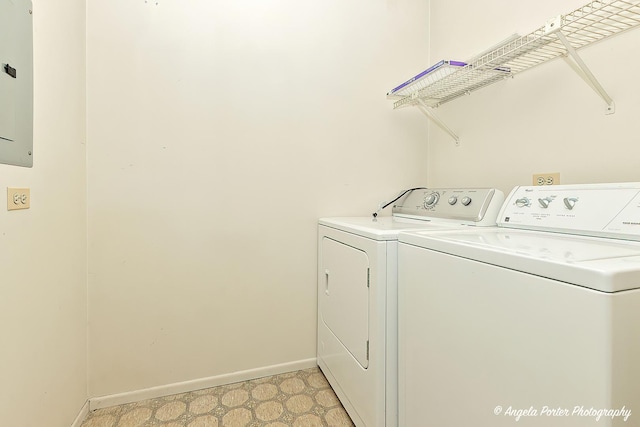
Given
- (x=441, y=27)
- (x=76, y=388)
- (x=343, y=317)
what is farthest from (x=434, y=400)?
(x=441, y=27)

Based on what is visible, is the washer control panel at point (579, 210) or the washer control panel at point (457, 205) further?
the washer control panel at point (457, 205)

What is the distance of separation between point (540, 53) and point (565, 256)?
111 cm

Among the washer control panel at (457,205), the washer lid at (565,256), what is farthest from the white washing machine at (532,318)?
the washer control panel at (457,205)

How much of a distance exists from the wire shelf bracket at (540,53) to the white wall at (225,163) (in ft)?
1.19

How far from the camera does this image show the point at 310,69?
183cm

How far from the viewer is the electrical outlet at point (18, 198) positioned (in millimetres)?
942

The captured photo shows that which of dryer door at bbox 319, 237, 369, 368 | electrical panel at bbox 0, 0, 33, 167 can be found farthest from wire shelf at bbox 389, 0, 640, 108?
electrical panel at bbox 0, 0, 33, 167

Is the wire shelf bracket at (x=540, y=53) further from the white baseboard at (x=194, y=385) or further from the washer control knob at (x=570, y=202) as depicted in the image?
the white baseboard at (x=194, y=385)

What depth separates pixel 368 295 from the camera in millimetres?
1204

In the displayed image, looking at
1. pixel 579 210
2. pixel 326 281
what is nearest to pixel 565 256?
pixel 579 210

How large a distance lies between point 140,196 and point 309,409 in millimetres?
1364

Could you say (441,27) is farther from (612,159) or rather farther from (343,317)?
(343,317)

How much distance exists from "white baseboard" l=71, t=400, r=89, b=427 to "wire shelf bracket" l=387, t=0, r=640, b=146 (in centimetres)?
228

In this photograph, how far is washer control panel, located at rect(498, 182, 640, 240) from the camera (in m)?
0.88
